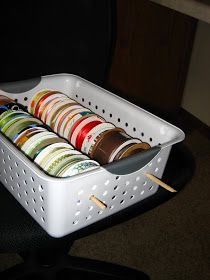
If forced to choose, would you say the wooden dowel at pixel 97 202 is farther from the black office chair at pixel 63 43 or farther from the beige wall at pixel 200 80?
the beige wall at pixel 200 80

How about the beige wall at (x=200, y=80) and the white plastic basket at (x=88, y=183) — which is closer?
the white plastic basket at (x=88, y=183)

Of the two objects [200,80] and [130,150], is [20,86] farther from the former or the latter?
[200,80]

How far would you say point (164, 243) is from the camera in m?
1.31

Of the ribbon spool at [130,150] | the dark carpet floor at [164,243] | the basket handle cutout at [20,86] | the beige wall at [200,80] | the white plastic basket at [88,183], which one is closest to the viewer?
the white plastic basket at [88,183]

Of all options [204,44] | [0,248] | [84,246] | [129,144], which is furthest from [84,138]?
[204,44]

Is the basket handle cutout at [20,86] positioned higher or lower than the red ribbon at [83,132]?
higher

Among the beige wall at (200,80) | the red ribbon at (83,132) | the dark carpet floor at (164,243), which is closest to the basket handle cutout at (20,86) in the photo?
the red ribbon at (83,132)

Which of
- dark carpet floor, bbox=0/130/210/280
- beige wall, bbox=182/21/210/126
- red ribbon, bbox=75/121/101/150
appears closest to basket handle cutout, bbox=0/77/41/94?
red ribbon, bbox=75/121/101/150

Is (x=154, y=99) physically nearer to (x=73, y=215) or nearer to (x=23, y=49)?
(x=23, y=49)

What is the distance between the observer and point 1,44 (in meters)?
0.82

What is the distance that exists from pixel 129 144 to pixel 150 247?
791mm

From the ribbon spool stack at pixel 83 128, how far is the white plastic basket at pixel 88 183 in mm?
49

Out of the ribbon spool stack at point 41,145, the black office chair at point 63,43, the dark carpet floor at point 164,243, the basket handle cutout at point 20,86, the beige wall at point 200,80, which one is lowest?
the dark carpet floor at point 164,243

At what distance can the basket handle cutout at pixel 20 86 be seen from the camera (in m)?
0.74
